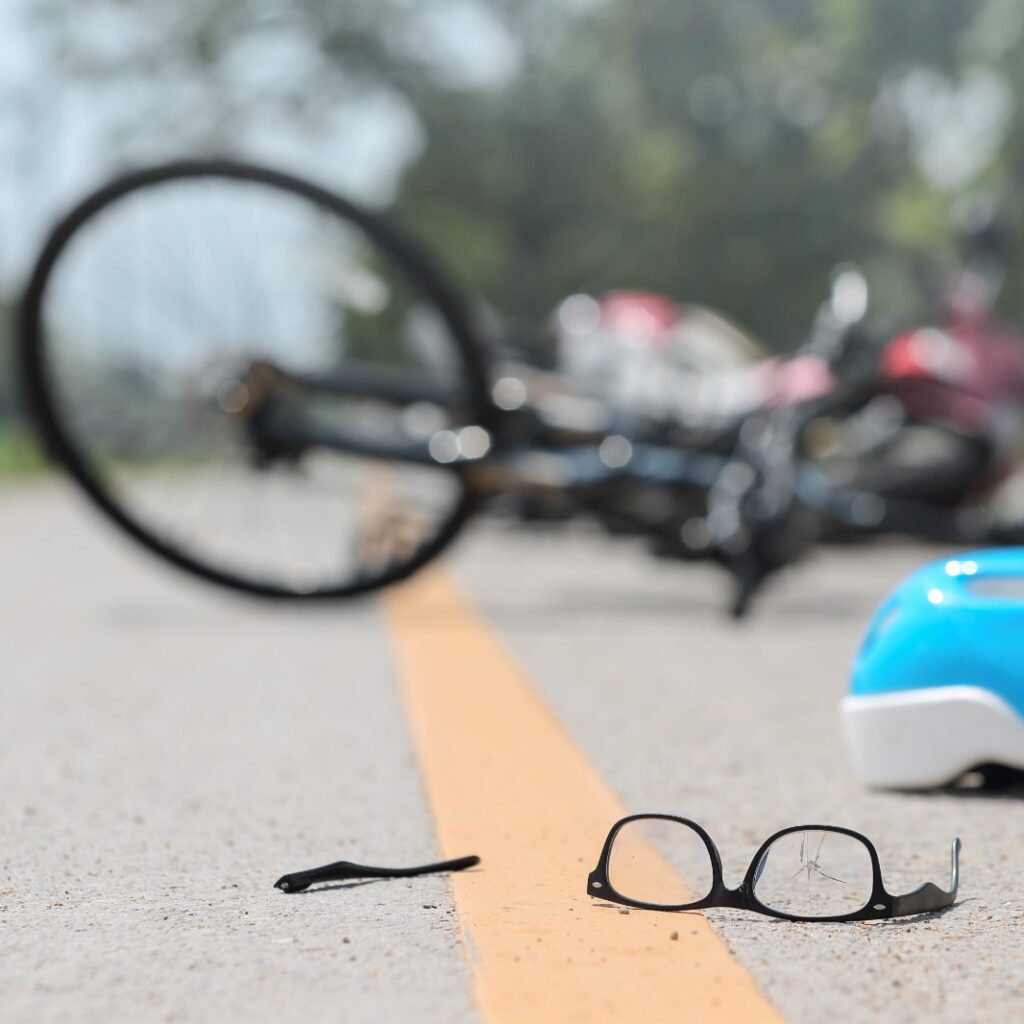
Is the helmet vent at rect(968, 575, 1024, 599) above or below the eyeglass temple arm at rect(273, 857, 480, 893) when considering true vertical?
above

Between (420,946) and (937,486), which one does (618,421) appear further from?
(420,946)

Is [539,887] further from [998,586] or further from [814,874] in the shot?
[998,586]

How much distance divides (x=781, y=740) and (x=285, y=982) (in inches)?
70.2

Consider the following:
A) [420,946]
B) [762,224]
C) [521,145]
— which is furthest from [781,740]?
[762,224]

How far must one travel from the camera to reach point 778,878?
2.27m

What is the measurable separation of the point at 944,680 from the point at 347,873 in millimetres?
1075

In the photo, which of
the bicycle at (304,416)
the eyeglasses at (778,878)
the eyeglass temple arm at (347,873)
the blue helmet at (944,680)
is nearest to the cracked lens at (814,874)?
the eyeglasses at (778,878)

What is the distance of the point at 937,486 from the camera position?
22.5ft

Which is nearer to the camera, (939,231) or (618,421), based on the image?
(618,421)

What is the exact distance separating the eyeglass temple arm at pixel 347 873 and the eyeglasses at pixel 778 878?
0.26 metres

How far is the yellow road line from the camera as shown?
74.4 inches

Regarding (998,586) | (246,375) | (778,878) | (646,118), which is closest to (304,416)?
(246,375)

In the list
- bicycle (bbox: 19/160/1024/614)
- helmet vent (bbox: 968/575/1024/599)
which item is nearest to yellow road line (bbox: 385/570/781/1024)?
helmet vent (bbox: 968/575/1024/599)

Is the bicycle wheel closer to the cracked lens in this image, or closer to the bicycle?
the bicycle
